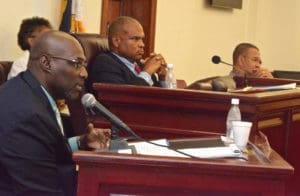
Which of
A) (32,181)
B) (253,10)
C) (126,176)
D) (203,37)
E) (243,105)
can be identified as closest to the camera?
(126,176)

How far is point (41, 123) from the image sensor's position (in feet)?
6.40

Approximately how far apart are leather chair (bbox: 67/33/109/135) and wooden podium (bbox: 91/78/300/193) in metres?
0.46

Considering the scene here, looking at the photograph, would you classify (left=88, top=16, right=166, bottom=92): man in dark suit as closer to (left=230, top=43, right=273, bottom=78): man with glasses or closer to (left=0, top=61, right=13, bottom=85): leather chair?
(left=0, top=61, right=13, bottom=85): leather chair

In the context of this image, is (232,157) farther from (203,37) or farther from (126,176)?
(203,37)

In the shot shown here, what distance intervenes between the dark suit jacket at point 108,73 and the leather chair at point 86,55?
0.16 ft

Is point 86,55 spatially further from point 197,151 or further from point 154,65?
point 197,151

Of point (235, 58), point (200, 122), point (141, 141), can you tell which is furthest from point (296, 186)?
point (235, 58)

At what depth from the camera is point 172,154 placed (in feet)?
5.64

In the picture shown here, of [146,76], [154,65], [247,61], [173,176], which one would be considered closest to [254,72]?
[247,61]

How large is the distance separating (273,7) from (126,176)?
6240 mm

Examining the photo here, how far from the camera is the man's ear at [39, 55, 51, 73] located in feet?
7.00

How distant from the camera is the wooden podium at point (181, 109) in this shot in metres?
2.48

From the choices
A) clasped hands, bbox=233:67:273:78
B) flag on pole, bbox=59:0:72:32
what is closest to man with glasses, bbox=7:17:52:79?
flag on pole, bbox=59:0:72:32

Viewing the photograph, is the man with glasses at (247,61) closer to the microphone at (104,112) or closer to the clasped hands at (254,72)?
the clasped hands at (254,72)
